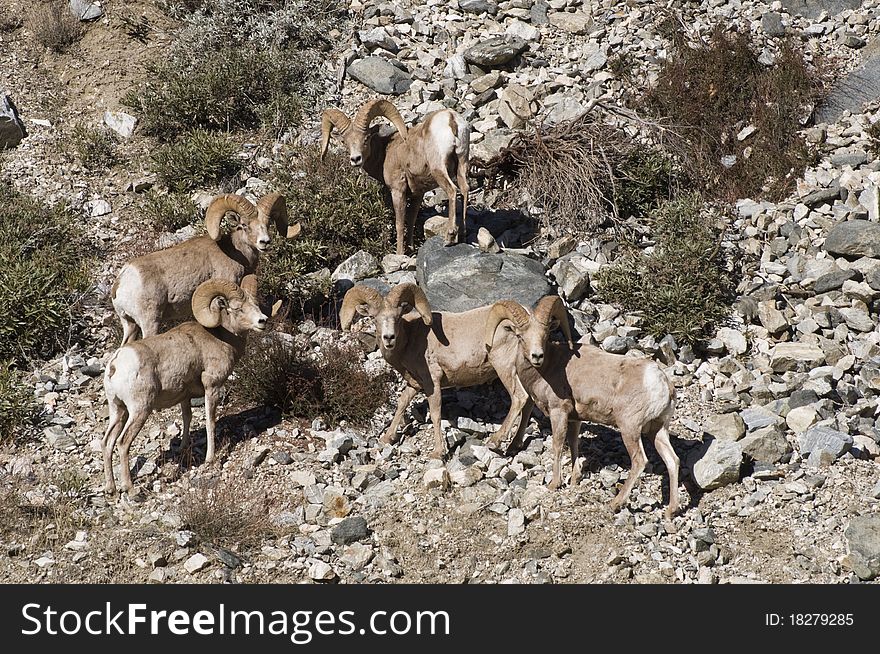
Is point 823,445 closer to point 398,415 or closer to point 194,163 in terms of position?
point 398,415

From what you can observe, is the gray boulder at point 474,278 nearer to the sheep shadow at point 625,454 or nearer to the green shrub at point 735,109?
the sheep shadow at point 625,454

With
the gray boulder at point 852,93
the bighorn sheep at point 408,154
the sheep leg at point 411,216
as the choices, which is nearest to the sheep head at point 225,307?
the bighorn sheep at point 408,154

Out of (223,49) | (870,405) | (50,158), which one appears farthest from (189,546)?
(223,49)

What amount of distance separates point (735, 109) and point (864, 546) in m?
9.13

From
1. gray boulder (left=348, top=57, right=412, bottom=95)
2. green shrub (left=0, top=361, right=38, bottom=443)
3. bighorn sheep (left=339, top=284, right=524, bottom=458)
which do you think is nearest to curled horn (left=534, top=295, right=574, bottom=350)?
bighorn sheep (left=339, top=284, right=524, bottom=458)

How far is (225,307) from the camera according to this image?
10.2 meters

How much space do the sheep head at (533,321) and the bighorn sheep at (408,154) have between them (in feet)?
9.68

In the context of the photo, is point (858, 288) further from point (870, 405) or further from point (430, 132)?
point (430, 132)

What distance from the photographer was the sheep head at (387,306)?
33.3 ft

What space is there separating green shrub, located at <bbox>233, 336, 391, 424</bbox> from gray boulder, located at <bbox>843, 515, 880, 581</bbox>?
4.96 m

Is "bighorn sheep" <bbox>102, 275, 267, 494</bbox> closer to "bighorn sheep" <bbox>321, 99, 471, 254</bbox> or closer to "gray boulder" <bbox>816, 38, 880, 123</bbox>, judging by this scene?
"bighorn sheep" <bbox>321, 99, 471, 254</bbox>

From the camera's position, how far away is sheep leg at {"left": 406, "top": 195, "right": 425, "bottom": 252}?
534 inches

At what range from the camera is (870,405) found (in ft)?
35.0

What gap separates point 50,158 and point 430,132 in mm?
6943
